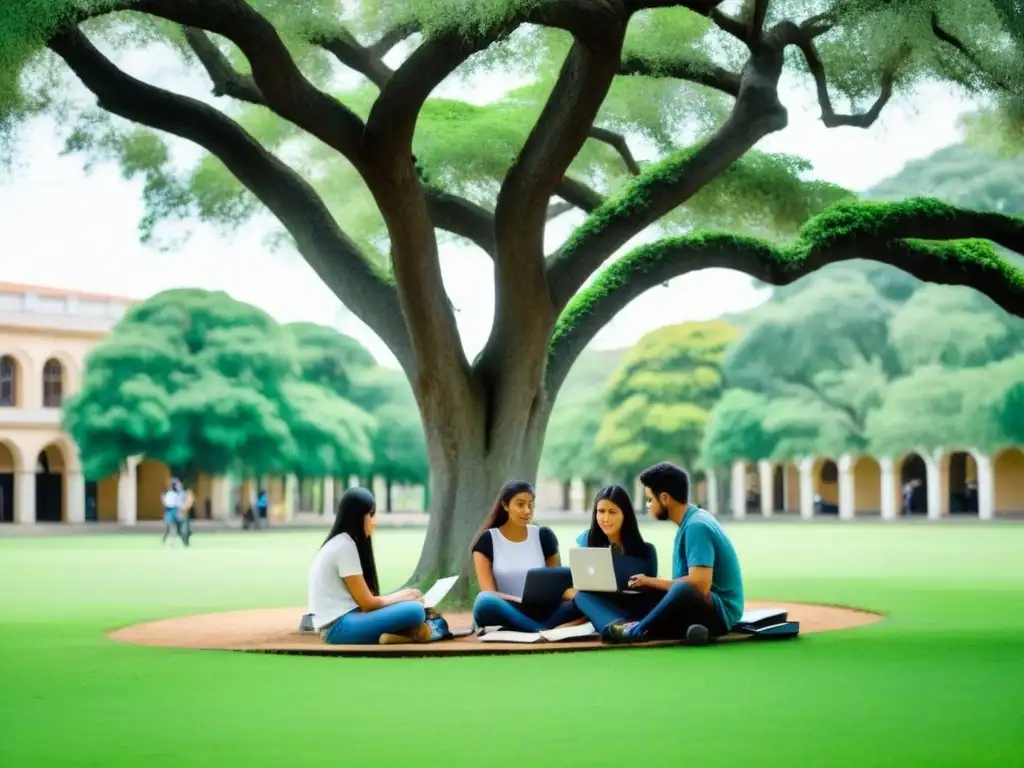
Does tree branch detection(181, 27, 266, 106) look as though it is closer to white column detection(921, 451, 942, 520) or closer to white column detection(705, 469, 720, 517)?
white column detection(921, 451, 942, 520)

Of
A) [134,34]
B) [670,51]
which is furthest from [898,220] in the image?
[134,34]

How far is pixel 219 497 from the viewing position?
63281 millimetres

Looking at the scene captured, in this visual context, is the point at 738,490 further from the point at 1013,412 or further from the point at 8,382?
the point at 8,382

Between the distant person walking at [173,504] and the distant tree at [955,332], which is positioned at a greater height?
the distant tree at [955,332]

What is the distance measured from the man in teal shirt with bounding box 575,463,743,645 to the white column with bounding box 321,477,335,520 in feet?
195

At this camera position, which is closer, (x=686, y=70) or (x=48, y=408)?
(x=686, y=70)

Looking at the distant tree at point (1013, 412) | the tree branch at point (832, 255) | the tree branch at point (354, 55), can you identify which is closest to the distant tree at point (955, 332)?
the distant tree at point (1013, 412)

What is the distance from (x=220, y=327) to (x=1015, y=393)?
27061 mm

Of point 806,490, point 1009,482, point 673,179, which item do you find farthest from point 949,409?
point 673,179

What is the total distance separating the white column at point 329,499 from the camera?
72.2 metres

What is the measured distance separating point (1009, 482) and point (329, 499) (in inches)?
1290

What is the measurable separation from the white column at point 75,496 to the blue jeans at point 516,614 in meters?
50.1

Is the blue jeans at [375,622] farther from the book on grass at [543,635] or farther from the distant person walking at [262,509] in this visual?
the distant person walking at [262,509]

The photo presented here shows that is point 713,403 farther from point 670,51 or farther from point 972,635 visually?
point 972,635
